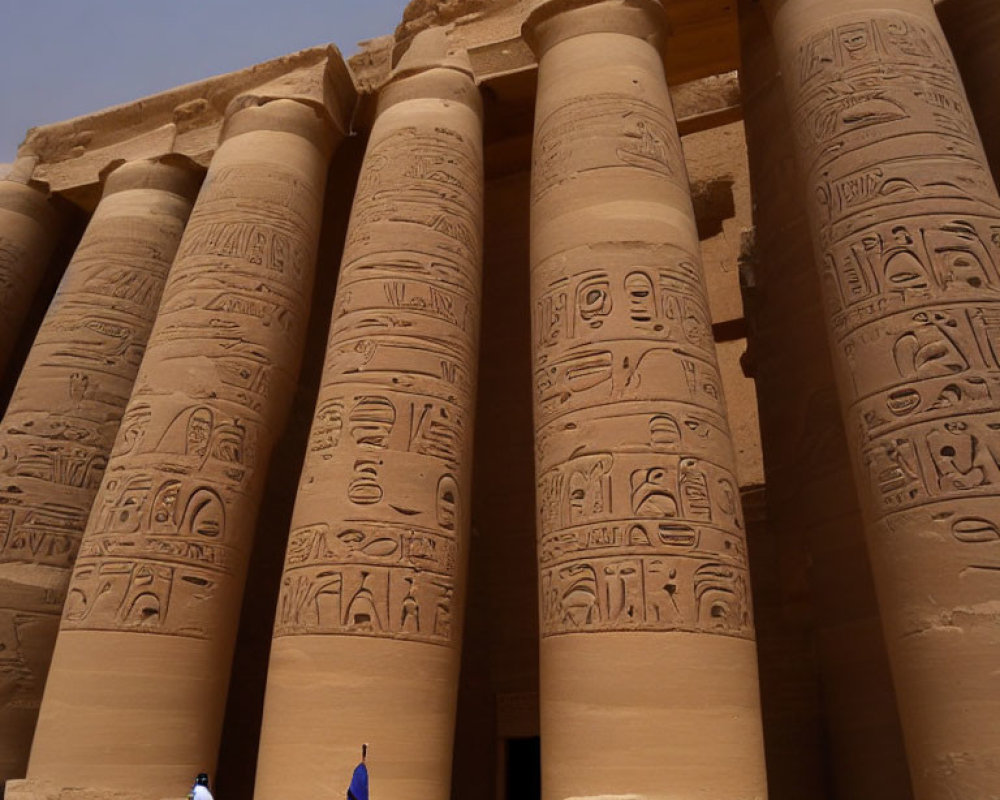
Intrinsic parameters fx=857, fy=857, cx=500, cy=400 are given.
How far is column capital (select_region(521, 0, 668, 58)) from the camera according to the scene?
7727 millimetres

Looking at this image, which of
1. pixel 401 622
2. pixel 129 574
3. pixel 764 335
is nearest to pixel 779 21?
pixel 764 335

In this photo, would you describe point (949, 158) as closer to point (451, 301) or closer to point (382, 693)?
point (451, 301)

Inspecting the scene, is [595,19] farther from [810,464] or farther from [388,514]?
[388,514]

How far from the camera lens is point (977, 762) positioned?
4145 mm

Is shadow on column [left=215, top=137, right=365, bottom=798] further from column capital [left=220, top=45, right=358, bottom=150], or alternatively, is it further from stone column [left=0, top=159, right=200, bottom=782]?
column capital [left=220, top=45, right=358, bottom=150]

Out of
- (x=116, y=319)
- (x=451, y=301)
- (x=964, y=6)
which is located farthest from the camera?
(x=116, y=319)

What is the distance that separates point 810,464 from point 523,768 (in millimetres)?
4349

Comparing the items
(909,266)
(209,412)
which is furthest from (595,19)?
(209,412)

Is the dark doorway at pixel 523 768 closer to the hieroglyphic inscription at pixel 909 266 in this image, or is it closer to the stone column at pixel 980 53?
the hieroglyphic inscription at pixel 909 266

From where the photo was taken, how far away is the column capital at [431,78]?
28.1 feet

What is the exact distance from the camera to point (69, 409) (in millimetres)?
8516

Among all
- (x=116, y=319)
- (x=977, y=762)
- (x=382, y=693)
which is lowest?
(x=977, y=762)

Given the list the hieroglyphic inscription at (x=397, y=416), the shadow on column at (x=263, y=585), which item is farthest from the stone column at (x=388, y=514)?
the shadow on column at (x=263, y=585)

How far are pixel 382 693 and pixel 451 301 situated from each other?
3.17 metres
